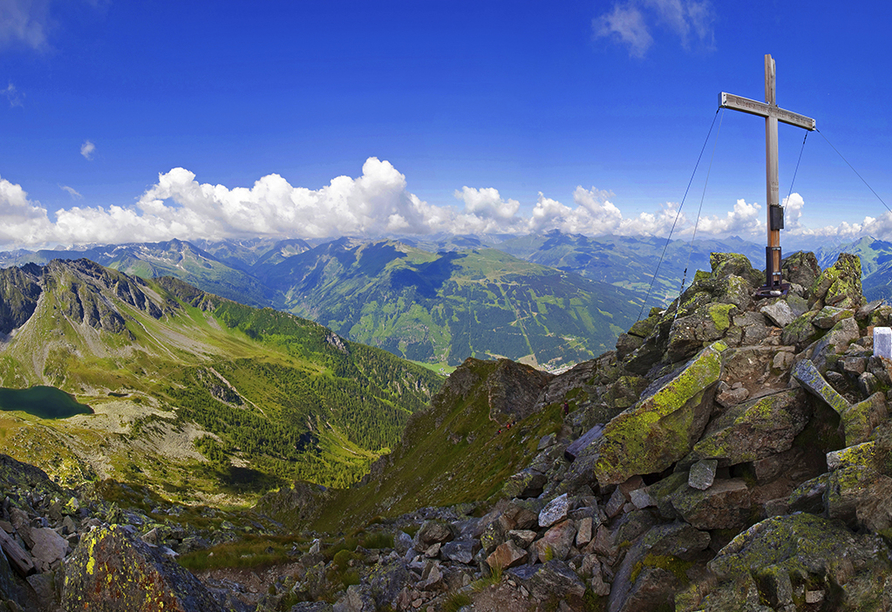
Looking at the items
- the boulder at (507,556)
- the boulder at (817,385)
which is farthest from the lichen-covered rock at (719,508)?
the boulder at (507,556)

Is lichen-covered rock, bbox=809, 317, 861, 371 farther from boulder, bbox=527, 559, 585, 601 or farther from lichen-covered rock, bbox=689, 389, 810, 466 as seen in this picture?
boulder, bbox=527, 559, 585, 601

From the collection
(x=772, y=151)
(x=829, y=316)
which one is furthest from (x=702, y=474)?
(x=772, y=151)

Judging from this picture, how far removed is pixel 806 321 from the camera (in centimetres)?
1343

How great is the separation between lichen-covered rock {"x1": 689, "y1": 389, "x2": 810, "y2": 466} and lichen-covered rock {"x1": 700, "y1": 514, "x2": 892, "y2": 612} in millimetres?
2381

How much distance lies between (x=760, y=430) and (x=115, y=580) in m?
17.7

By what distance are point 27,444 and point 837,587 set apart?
240 metres

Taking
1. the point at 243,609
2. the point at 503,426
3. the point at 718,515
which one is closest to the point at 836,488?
the point at 718,515

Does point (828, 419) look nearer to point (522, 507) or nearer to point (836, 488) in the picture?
point (836, 488)

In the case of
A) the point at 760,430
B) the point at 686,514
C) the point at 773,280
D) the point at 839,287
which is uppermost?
the point at 773,280

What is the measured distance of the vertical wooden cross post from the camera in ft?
55.8

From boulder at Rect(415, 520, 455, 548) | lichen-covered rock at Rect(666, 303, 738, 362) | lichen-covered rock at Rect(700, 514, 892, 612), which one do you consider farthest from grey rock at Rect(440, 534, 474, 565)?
lichen-covered rock at Rect(666, 303, 738, 362)

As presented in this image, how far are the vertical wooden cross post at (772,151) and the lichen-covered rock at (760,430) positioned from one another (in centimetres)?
820

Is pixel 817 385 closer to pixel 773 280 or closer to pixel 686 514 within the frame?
pixel 686 514

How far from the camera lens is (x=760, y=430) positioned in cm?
1063
